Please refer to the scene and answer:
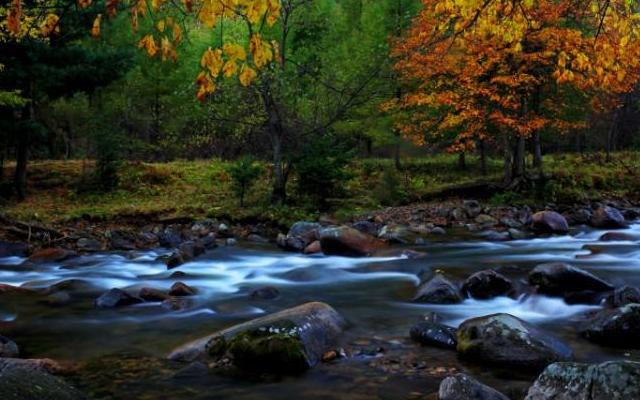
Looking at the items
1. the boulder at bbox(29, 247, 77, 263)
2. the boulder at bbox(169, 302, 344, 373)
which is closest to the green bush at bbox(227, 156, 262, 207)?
the boulder at bbox(29, 247, 77, 263)

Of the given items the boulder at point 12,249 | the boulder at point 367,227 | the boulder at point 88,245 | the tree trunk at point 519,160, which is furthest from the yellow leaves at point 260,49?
the tree trunk at point 519,160

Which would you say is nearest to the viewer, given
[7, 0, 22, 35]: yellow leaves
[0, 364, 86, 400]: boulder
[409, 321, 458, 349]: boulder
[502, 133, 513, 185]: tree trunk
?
[7, 0, 22, 35]: yellow leaves

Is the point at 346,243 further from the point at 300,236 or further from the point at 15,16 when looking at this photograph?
the point at 15,16

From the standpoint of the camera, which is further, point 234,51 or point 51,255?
point 51,255

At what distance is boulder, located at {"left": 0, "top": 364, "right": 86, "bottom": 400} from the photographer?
3.47 m

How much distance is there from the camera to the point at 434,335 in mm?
6348

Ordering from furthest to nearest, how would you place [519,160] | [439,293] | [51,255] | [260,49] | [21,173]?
[21,173], [519,160], [51,255], [439,293], [260,49]

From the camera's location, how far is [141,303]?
8.48 m

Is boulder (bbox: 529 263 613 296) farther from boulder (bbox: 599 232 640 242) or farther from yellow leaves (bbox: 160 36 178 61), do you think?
yellow leaves (bbox: 160 36 178 61)

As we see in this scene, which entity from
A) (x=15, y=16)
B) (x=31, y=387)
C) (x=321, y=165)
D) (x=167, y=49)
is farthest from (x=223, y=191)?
(x=15, y=16)

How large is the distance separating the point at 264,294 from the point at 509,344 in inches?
169

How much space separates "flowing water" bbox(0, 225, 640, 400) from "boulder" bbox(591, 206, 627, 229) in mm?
1342

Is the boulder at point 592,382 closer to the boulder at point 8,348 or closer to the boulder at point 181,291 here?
the boulder at point 8,348

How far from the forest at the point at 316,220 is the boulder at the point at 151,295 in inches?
1.6
